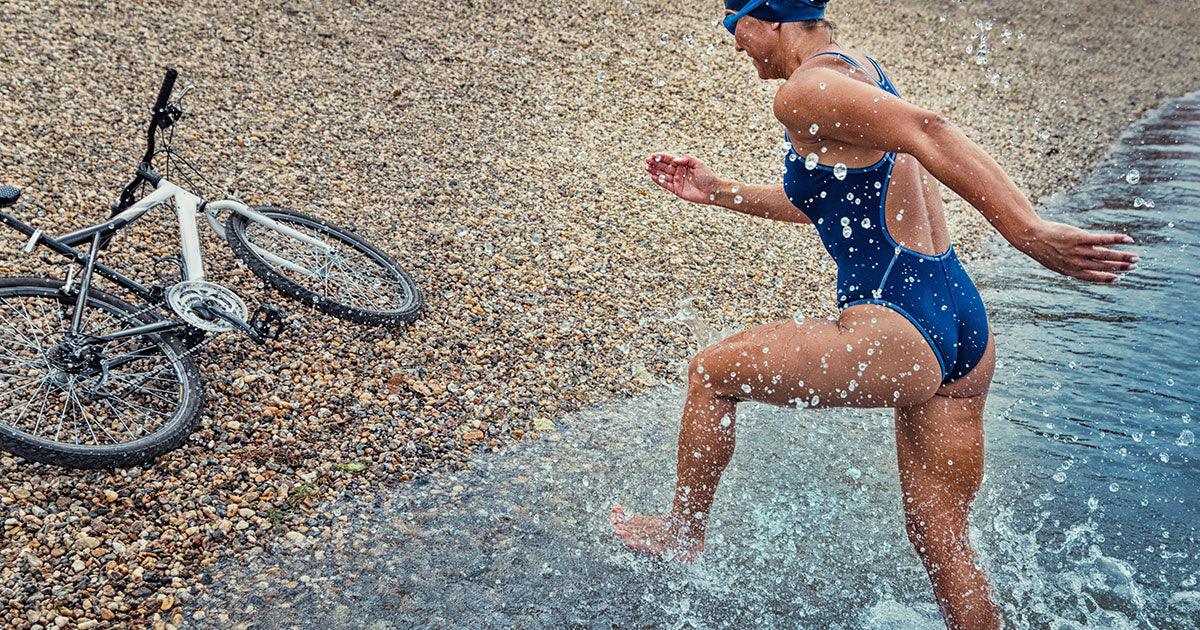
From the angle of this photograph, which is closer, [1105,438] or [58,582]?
[58,582]

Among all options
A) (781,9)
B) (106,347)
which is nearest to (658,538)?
(781,9)

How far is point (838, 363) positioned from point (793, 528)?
1432 millimetres

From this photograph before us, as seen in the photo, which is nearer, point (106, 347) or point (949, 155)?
point (949, 155)

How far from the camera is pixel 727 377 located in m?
2.60

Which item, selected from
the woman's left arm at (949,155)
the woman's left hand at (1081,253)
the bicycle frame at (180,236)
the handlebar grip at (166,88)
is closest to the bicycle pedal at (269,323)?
the bicycle frame at (180,236)

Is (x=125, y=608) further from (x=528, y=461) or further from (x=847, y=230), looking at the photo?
(x=847, y=230)

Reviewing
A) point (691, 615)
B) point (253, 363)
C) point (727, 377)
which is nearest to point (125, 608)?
point (253, 363)

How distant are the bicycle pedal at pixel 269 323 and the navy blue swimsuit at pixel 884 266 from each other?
2526 mm

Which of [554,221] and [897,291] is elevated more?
[897,291]

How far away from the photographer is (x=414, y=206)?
6121 mm

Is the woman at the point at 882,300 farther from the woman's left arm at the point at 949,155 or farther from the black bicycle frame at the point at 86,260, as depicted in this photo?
the black bicycle frame at the point at 86,260

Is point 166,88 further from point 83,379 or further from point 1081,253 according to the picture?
point 1081,253

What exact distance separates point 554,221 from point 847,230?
3.87 m

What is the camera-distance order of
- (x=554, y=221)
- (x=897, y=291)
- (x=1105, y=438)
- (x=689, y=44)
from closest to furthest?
1. (x=897, y=291)
2. (x=1105, y=438)
3. (x=554, y=221)
4. (x=689, y=44)
